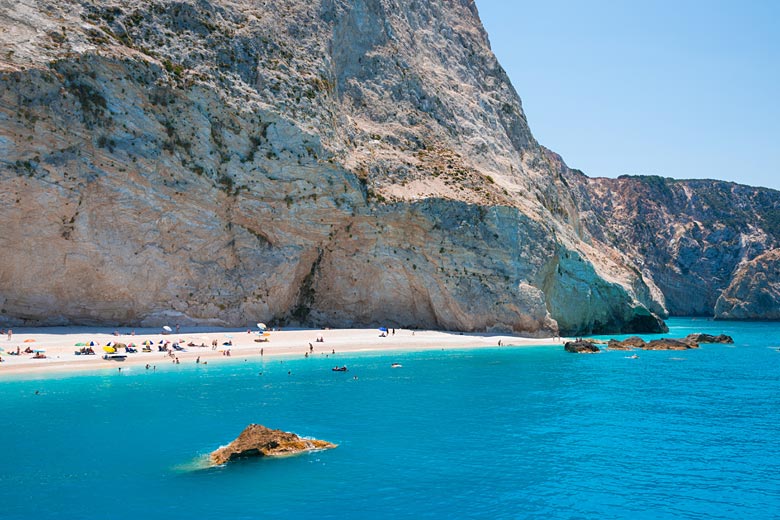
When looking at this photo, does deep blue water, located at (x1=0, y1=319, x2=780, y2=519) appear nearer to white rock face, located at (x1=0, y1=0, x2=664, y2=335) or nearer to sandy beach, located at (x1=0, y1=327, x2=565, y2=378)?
sandy beach, located at (x1=0, y1=327, x2=565, y2=378)

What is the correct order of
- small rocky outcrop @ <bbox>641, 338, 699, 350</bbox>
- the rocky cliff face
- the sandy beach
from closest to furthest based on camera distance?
the sandy beach, small rocky outcrop @ <bbox>641, 338, 699, 350</bbox>, the rocky cliff face

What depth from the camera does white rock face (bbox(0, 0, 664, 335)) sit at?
4653 centimetres

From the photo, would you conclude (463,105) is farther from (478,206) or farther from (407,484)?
(407,484)

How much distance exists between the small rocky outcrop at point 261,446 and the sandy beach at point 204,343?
21.8m

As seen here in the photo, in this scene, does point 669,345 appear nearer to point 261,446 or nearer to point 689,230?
point 261,446

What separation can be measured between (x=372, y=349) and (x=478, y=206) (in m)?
20.5

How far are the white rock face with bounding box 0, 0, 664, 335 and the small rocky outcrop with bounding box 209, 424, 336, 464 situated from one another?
33.4 meters

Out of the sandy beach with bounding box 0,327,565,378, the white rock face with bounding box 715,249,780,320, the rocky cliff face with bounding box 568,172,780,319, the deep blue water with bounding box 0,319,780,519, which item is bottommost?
the deep blue water with bounding box 0,319,780,519

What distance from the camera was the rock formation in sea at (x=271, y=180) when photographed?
153ft

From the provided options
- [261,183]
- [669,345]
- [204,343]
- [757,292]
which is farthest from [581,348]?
[757,292]

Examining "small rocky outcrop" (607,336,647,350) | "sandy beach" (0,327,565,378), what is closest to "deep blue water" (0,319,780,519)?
"sandy beach" (0,327,565,378)

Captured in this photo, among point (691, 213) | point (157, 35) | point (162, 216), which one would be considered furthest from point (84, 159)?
point (691, 213)

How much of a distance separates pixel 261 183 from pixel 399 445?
127 ft

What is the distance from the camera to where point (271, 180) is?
56.0 metres
